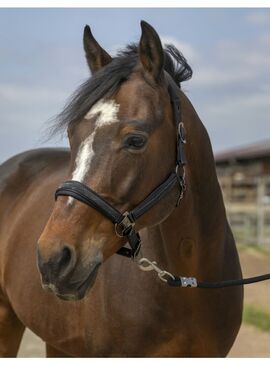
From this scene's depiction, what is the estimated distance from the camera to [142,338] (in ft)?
8.55

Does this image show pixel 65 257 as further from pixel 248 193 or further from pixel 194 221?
pixel 248 193

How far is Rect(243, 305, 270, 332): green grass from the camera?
677 centimetres

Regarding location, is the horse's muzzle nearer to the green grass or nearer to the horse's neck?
the horse's neck

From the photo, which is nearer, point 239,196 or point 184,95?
point 184,95

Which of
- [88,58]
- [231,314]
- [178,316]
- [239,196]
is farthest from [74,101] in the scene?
[239,196]

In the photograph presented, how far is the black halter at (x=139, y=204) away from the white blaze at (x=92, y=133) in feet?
0.16

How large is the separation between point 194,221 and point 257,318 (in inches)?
200

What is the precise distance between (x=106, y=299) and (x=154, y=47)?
1.28 m

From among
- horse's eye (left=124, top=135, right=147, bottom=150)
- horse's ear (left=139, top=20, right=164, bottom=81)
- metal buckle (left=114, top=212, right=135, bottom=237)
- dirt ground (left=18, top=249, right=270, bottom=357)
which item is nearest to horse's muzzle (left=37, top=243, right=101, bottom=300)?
metal buckle (left=114, top=212, right=135, bottom=237)

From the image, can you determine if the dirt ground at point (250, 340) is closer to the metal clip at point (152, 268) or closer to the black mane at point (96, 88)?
the metal clip at point (152, 268)

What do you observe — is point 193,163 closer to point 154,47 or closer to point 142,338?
point 154,47

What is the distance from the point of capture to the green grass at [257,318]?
6.77 metres

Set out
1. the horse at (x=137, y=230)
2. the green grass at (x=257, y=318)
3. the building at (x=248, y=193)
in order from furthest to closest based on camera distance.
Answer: the building at (x=248, y=193) < the green grass at (x=257, y=318) < the horse at (x=137, y=230)

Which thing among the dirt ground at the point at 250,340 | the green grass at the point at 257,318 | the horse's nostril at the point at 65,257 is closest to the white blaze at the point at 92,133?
the horse's nostril at the point at 65,257
